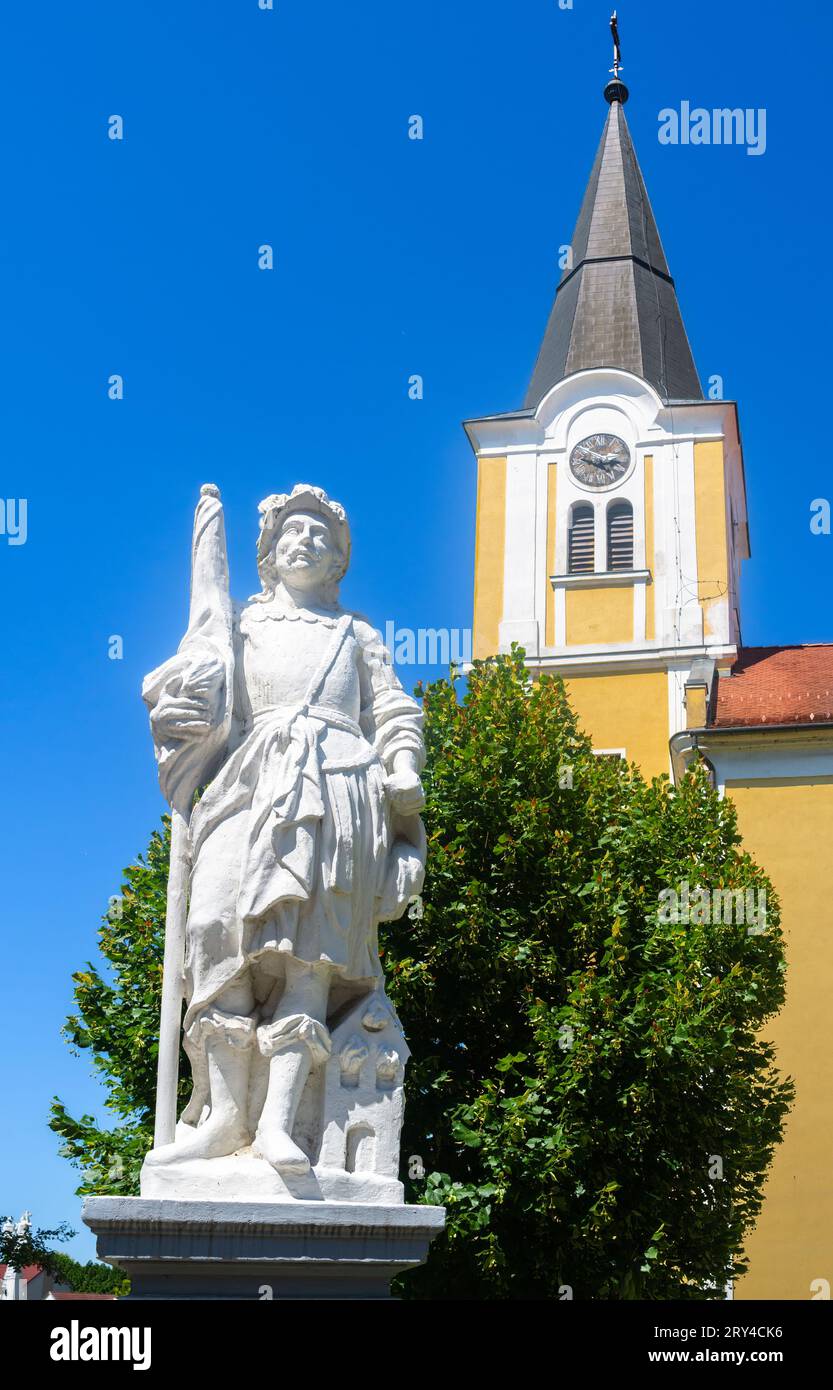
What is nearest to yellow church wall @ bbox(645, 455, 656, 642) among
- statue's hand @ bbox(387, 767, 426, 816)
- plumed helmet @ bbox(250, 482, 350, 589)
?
plumed helmet @ bbox(250, 482, 350, 589)

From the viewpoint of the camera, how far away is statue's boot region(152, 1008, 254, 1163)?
20.0ft

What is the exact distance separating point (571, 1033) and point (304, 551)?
9.62m

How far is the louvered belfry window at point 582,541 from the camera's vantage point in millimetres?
36312

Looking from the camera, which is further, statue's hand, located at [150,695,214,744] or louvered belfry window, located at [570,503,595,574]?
louvered belfry window, located at [570,503,595,574]

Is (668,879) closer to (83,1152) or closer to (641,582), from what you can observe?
(83,1152)

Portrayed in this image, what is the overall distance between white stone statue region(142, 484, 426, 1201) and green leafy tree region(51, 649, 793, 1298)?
27.4 feet

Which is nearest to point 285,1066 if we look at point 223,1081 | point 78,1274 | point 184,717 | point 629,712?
point 223,1081

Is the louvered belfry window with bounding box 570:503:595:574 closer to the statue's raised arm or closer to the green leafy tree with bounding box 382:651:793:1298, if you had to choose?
the green leafy tree with bounding box 382:651:793:1298

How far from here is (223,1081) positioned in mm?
6211

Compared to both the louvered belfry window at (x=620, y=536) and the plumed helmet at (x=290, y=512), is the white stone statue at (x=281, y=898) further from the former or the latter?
the louvered belfry window at (x=620, y=536)

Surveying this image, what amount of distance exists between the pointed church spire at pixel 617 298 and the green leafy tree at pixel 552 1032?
72.2ft

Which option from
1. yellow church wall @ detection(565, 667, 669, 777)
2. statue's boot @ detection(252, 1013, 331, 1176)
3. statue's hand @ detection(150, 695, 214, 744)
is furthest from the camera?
yellow church wall @ detection(565, 667, 669, 777)

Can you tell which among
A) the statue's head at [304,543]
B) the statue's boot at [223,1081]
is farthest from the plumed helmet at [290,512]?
the statue's boot at [223,1081]
